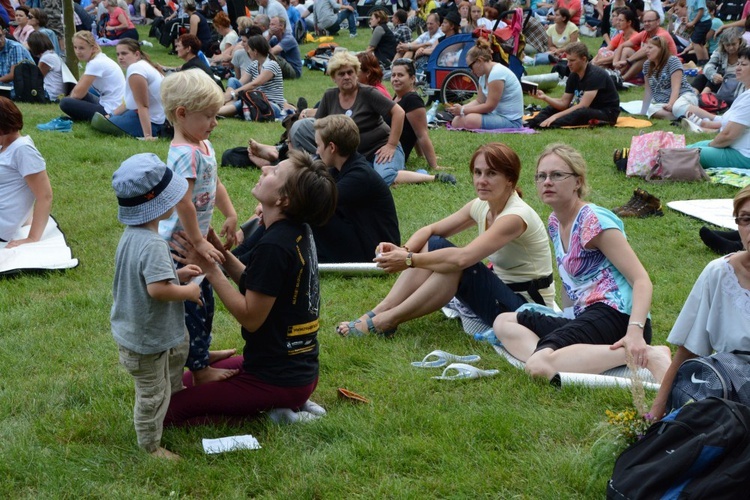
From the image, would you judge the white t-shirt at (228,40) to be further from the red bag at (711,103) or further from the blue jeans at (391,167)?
the blue jeans at (391,167)

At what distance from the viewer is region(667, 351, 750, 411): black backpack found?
114 inches

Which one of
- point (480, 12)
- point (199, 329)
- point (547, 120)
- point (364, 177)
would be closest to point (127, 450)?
point (199, 329)

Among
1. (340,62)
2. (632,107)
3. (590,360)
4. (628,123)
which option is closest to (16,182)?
(340,62)

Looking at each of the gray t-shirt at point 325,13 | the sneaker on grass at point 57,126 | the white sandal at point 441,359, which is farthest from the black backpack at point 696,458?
the gray t-shirt at point 325,13

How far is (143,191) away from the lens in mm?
3258

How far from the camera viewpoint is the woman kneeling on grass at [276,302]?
3.50 m

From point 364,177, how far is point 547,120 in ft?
20.0

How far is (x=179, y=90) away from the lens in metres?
3.94

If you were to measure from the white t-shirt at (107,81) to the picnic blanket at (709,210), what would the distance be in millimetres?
7081

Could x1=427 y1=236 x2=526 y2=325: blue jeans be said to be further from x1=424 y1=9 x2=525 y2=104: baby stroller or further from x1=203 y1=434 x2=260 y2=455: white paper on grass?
x1=424 y1=9 x2=525 y2=104: baby stroller

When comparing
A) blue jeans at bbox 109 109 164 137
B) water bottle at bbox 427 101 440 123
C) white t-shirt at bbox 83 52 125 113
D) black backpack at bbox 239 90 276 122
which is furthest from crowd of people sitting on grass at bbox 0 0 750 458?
black backpack at bbox 239 90 276 122

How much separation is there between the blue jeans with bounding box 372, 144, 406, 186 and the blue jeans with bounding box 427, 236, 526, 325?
3691 millimetres

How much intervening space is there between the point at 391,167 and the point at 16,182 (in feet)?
11.7

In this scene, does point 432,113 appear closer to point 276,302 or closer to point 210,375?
point 210,375
